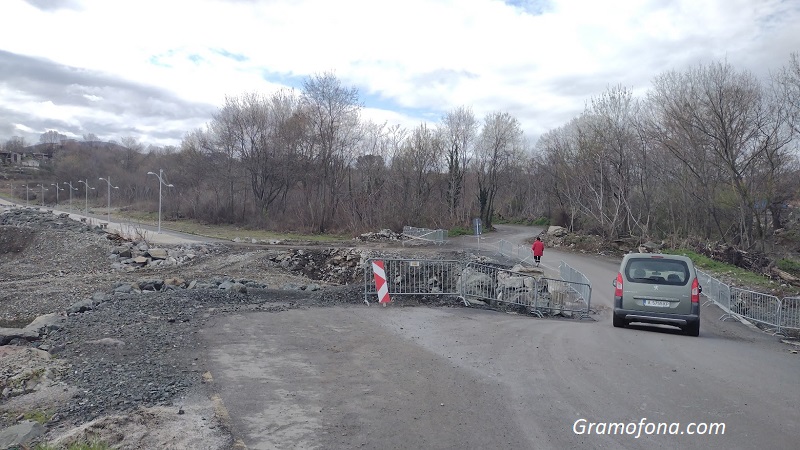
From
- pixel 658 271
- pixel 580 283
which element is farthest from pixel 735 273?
pixel 658 271

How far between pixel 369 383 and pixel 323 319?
5187 millimetres

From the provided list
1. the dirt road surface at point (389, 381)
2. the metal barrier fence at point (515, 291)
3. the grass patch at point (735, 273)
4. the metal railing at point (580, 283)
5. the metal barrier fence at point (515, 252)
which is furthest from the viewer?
the metal barrier fence at point (515, 252)

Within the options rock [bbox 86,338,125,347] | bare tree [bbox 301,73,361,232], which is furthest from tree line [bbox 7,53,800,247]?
rock [bbox 86,338,125,347]

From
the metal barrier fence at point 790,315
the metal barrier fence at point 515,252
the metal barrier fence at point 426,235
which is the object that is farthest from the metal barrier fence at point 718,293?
the metal barrier fence at point 426,235

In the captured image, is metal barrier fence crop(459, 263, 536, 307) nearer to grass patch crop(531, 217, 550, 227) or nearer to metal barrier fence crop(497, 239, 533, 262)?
metal barrier fence crop(497, 239, 533, 262)

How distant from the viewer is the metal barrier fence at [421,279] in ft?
54.7

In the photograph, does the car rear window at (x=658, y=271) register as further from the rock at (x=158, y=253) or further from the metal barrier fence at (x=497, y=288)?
the rock at (x=158, y=253)

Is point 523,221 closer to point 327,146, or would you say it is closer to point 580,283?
point 327,146

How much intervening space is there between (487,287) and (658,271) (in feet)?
16.0

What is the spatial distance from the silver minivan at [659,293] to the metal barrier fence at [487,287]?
2834 mm

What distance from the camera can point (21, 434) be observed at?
18.0 ft

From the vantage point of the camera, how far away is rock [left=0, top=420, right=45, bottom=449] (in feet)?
17.4

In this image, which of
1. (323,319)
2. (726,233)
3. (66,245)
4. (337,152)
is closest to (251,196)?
(337,152)

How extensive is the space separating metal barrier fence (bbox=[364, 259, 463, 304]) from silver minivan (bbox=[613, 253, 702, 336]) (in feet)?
15.5
